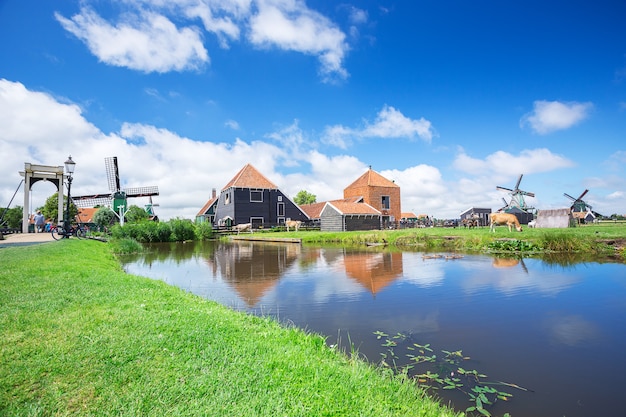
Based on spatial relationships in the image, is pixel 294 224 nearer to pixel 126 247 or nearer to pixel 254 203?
pixel 254 203

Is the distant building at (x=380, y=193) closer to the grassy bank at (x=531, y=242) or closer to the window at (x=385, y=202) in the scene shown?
the window at (x=385, y=202)

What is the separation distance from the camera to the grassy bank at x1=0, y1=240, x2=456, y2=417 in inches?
98.0

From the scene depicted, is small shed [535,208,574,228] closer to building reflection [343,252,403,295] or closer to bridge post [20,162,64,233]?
building reflection [343,252,403,295]

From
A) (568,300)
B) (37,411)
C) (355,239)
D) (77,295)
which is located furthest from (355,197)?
(37,411)

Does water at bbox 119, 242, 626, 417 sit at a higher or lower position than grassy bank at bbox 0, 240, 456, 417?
lower

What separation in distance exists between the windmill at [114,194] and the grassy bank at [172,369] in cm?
4745

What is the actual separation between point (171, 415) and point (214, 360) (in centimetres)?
87

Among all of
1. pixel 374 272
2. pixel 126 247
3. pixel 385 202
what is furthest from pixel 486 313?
pixel 385 202

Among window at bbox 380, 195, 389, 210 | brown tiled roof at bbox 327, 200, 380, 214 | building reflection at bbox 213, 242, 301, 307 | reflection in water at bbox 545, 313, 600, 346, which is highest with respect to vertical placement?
window at bbox 380, 195, 389, 210

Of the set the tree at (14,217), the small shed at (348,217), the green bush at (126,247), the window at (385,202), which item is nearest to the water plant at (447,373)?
the green bush at (126,247)

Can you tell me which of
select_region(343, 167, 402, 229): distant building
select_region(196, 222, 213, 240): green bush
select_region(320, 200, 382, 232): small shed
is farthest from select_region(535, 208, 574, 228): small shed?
select_region(196, 222, 213, 240): green bush

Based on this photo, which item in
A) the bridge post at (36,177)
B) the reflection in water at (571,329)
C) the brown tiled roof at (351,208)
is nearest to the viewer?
the reflection in water at (571,329)

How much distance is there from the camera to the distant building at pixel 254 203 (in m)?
37.9

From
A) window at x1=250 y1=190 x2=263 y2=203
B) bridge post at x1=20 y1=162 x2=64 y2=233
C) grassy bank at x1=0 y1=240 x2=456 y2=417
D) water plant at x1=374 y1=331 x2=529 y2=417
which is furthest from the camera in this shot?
window at x1=250 y1=190 x2=263 y2=203
